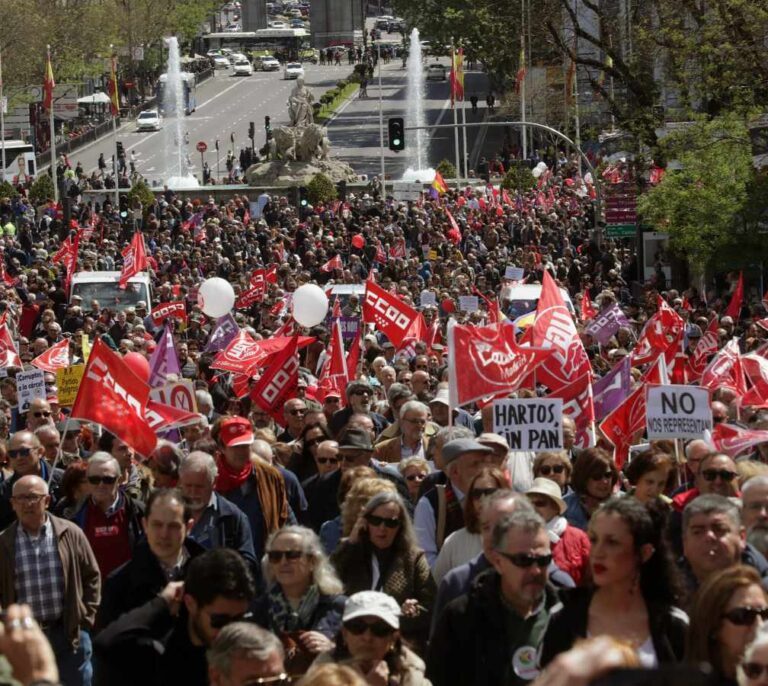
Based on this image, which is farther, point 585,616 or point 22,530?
point 22,530

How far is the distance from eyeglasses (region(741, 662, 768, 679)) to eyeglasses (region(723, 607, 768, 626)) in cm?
100

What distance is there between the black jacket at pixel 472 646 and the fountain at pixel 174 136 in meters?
57.4

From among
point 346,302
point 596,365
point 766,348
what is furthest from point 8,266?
point 766,348

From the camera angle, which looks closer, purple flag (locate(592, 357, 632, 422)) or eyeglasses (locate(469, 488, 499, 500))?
eyeglasses (locate(469, 488, 499, 500))

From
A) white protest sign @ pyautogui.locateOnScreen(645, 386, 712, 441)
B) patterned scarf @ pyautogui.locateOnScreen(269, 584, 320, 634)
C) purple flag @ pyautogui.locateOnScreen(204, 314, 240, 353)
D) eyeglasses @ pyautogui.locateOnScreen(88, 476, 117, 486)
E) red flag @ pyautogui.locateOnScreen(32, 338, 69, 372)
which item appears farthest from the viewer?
purple flag @ pyautogui.locateOnScreen(204, 314, 240, 353)

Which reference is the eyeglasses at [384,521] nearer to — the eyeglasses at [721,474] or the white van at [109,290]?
the eyeglasses at [721,474]

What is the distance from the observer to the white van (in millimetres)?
31375

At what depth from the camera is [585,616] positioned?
278 inches

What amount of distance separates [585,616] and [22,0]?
8723 cm

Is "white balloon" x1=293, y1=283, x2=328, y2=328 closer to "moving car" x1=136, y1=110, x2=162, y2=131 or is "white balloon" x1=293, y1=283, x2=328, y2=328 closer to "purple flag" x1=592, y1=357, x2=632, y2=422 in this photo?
"purple flag" x1=592, y1=357, x2=632, y2=422

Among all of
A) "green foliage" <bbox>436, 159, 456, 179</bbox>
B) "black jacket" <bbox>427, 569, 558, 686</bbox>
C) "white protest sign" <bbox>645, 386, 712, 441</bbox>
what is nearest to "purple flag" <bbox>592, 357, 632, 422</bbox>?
"white protest sign" <bbox>645, 386, 712, 441</bbox>

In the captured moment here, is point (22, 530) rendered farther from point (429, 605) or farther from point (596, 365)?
point (596, 365)

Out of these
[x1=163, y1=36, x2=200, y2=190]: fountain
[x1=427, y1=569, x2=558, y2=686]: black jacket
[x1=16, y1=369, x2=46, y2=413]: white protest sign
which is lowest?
[x1=163, y1=36, x2=200, y2=190]: fountain

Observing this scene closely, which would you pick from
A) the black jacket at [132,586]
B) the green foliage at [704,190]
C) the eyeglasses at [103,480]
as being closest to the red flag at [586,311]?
the green foliage at [704,190]
